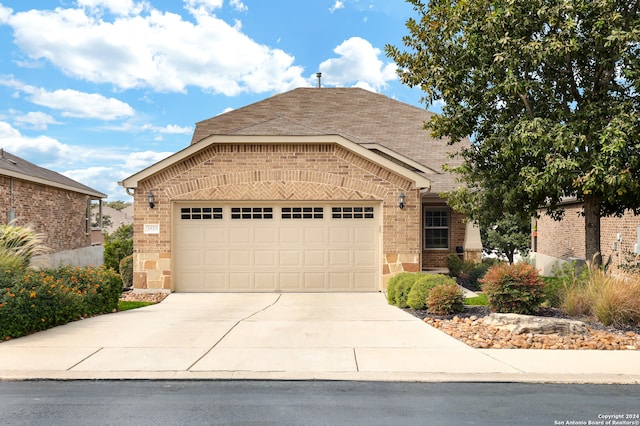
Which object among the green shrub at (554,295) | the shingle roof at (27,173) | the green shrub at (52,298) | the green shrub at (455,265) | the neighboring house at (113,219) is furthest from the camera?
the neighboring house at (113,219)

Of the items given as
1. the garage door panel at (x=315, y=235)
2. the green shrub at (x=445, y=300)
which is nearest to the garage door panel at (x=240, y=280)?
the garage door panel at (x=315, y=235)

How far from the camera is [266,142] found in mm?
14609

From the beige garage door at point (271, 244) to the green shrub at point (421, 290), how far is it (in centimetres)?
319

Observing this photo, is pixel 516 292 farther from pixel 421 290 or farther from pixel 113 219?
pixel 113 219

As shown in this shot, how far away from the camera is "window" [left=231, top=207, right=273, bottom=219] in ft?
49.1

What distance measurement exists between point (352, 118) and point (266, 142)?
9.60 meters

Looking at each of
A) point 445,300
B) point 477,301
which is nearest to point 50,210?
point 477,301

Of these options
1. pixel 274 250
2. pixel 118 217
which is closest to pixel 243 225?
pixel 274 250

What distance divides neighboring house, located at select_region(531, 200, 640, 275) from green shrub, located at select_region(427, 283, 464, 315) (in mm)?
2863

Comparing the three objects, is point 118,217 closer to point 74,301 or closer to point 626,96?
point 74,301

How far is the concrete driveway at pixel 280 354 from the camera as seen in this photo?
685cm

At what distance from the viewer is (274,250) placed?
14938mm

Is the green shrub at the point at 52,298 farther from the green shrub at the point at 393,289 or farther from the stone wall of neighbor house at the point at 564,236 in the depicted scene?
the stone wall of neighbor house at the point at 564,236

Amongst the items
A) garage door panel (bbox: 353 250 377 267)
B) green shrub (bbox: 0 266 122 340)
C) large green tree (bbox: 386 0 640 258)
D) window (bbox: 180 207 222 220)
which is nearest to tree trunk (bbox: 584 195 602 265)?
large green tree (bbox: 386 0 640 258)
